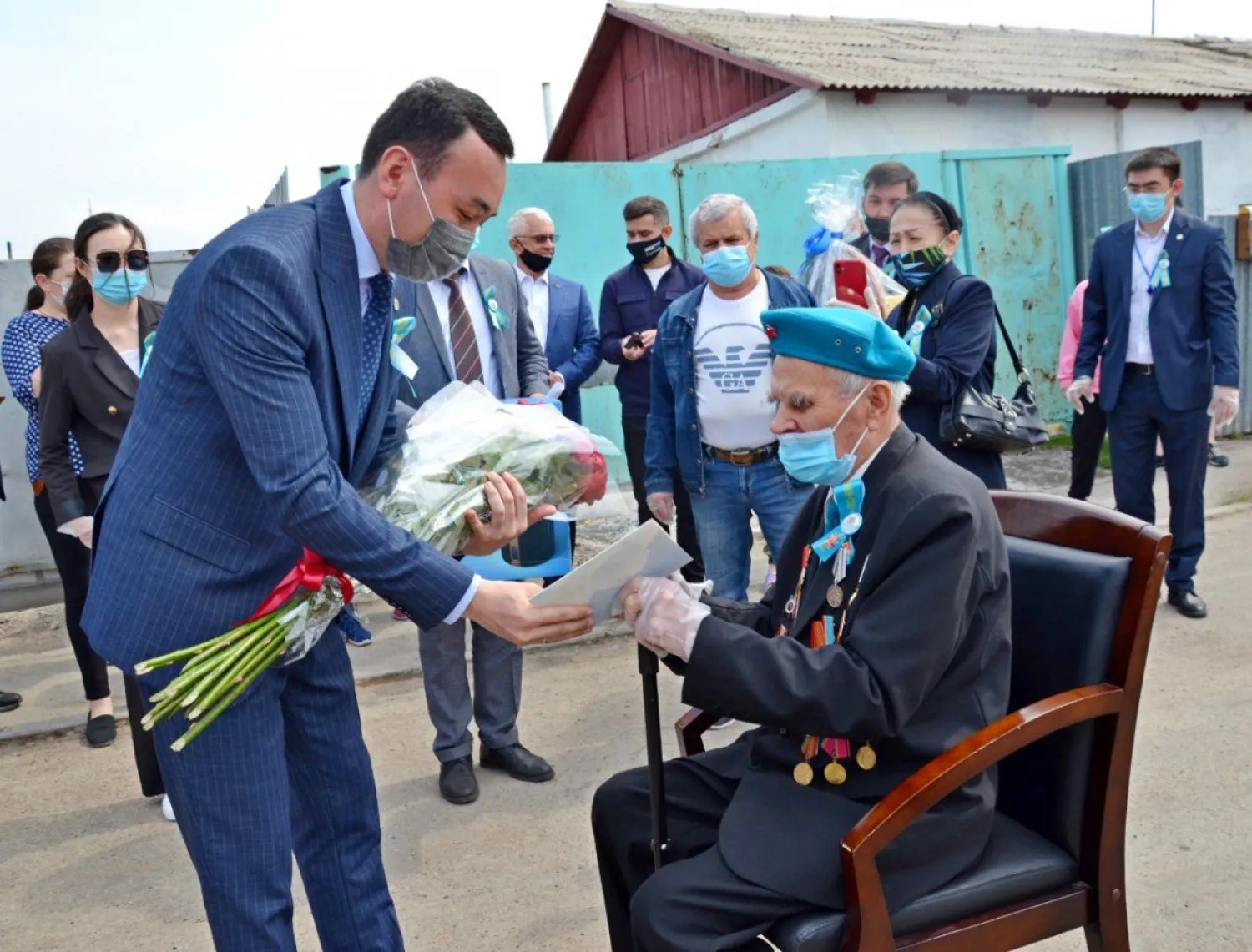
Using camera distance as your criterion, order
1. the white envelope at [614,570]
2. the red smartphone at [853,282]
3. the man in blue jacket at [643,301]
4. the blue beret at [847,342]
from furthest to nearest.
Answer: the man in blue jacket at [643,301]
the red smartphone at [853,282]
the blue beret at [847,342]
the white envelope at [614,570]

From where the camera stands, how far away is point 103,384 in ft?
13.6

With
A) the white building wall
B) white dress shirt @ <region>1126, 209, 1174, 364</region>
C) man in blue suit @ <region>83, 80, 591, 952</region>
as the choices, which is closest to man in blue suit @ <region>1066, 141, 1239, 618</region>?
white dress shirt @ <region>1126, 209, 1174, 364</region>

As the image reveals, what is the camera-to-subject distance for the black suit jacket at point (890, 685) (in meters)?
2.01

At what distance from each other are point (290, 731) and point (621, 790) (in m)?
0.74

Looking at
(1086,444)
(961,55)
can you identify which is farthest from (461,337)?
(961,55)

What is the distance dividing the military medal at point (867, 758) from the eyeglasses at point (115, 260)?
3302mm

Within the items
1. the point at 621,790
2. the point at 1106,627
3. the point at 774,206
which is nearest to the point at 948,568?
the point at 1106,627

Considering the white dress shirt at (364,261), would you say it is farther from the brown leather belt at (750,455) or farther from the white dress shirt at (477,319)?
the brown leather belt at (750,455)

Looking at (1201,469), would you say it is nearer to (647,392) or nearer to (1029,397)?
(1029,397)

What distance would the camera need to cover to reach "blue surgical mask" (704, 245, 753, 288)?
4406 mm

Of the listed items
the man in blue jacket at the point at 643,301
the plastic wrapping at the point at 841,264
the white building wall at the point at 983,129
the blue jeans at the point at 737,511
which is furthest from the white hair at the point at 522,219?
the white building wall at the point at 983,129

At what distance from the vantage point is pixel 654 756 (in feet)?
7.39

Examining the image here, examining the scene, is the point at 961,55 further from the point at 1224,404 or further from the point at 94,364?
the point at 94,364

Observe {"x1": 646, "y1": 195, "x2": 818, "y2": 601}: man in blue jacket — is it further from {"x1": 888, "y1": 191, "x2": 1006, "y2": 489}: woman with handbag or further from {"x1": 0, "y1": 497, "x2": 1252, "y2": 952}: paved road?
{"x1": 0, "y1": 497, "x2": 1252, "y2": 952}: paved road
